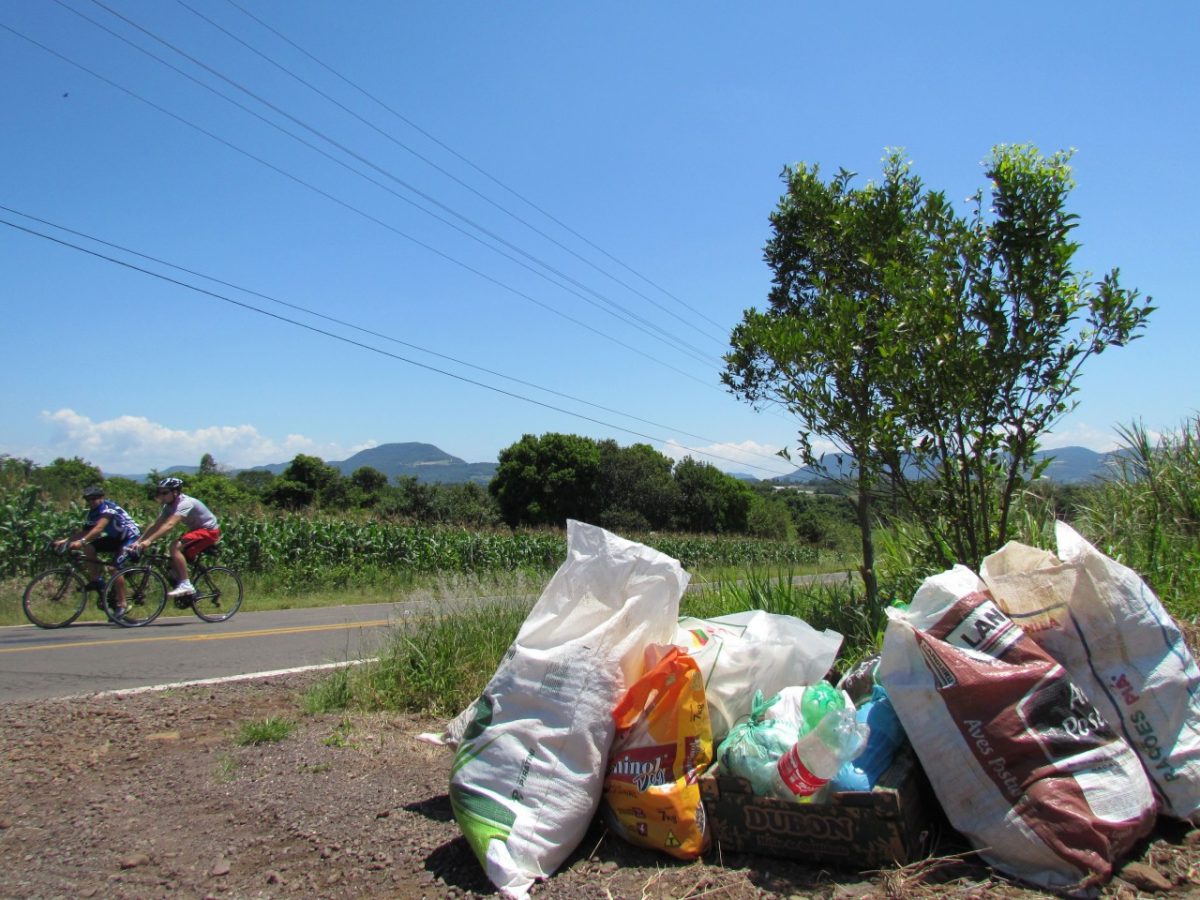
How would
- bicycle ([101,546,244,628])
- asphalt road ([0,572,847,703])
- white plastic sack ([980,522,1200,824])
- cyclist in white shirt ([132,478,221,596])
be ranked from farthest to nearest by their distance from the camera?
1. cyclist in white shirt ([132,478,221,596])
2. bicycle ([101,546,244,628])
3. asphalt road ([0,572,847,703])
4. white plastic sack ([980,522,1200,824])

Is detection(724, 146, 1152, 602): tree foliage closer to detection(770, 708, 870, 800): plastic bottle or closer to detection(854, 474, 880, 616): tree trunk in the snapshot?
detection(854, 474, 880, 616): tree trunk

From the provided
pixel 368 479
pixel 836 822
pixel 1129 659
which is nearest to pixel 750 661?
pixel 836 822

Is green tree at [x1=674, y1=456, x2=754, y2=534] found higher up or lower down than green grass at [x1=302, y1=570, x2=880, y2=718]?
lower down

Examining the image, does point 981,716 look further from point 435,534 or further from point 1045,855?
point 435,534

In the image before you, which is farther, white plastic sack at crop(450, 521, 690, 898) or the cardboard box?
white plastic sack at crop(450, 521, 690, 898)

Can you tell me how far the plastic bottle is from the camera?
8.89 ft

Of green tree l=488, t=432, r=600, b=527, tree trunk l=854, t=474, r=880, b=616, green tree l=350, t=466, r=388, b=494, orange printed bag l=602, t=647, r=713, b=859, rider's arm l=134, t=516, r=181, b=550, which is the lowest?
green tree l=350, t=466, r=388, b=494

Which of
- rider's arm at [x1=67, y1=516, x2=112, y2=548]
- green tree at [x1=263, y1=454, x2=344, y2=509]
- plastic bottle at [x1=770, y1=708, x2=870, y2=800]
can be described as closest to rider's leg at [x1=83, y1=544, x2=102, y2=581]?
→ rider's arm at [x1=67, y1=516, x2=112, y2=548]

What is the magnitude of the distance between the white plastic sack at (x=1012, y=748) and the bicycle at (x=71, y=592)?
10.5 m

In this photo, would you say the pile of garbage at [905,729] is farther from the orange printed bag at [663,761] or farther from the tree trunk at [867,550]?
the tree trunk at [867,550]

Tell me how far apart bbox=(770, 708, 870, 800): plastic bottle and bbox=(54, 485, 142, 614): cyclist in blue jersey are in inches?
406

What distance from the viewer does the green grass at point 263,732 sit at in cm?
425

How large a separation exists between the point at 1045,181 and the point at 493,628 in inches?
162

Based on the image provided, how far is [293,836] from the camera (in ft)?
10.4
